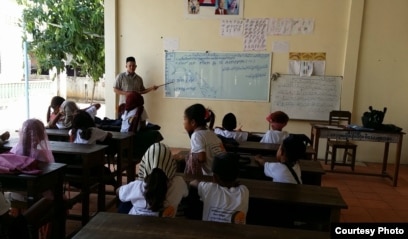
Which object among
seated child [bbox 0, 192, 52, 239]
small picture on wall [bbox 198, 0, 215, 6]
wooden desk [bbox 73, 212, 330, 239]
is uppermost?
small picture on wall [bbox 198, 0, 215, 6]

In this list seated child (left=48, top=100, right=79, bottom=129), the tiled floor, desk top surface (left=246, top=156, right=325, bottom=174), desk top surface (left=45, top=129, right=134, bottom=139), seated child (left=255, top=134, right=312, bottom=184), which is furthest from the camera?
seated child (left=48, top=100, right=79, bottom=129)

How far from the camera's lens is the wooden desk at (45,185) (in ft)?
7.04

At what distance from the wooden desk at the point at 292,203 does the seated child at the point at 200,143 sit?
229 mm

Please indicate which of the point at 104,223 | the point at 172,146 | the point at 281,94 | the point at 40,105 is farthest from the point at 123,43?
the point at 40,105

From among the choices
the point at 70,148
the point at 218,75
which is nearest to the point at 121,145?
the point at 70,148

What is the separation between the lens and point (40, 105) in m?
11.1

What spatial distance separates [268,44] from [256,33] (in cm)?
25

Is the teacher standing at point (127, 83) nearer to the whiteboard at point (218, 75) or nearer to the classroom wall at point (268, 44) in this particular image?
the classroom wall at point (268, 44)

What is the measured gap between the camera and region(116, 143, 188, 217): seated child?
1668 mm

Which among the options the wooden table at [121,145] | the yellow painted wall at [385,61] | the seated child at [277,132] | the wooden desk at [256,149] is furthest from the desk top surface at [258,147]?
the yellow painted wall at [385,61]

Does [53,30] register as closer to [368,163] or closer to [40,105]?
[40,105]

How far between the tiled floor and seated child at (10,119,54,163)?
2.47 feet

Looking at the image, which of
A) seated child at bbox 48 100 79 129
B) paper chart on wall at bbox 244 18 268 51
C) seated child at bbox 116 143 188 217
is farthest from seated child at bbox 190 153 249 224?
paper chart on wall at bbox 244 18 268 51

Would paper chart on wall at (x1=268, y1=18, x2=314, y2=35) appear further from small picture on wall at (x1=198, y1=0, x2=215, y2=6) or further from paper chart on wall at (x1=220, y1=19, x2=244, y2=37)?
small picture on wall at (x1=198, y1=0, x2=215, y2=6)
